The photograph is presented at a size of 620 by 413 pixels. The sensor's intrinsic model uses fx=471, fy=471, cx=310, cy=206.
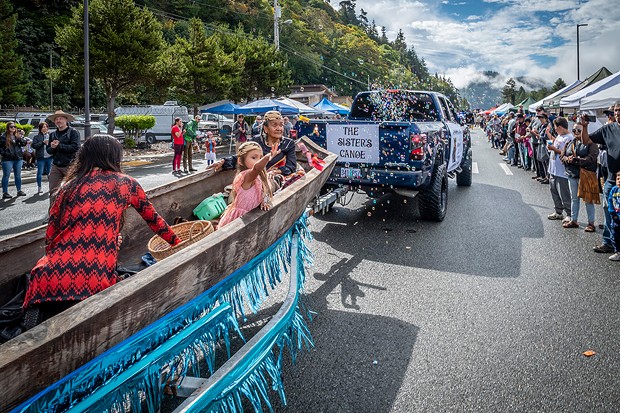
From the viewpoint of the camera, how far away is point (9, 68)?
32.9 metres

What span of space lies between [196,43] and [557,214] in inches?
1150

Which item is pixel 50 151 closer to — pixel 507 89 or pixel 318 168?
pixel 318 168

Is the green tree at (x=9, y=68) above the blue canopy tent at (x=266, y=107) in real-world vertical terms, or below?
above

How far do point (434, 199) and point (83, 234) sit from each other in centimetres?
586

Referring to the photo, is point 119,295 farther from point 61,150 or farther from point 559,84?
point 559,84

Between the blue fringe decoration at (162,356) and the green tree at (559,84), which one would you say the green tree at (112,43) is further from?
the green tree at (559,84)

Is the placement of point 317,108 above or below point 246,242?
above

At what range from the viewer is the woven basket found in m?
3.23

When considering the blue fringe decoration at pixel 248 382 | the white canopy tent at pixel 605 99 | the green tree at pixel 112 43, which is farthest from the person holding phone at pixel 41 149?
the white canopy tent at pixel 605 99

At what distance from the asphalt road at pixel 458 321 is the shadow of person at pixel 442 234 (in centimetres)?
3

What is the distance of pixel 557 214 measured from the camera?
799cm

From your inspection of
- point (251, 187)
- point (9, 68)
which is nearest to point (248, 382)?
point (251, 187)

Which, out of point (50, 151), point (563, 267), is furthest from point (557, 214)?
point (50, 151)

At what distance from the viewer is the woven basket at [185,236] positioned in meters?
3.23
